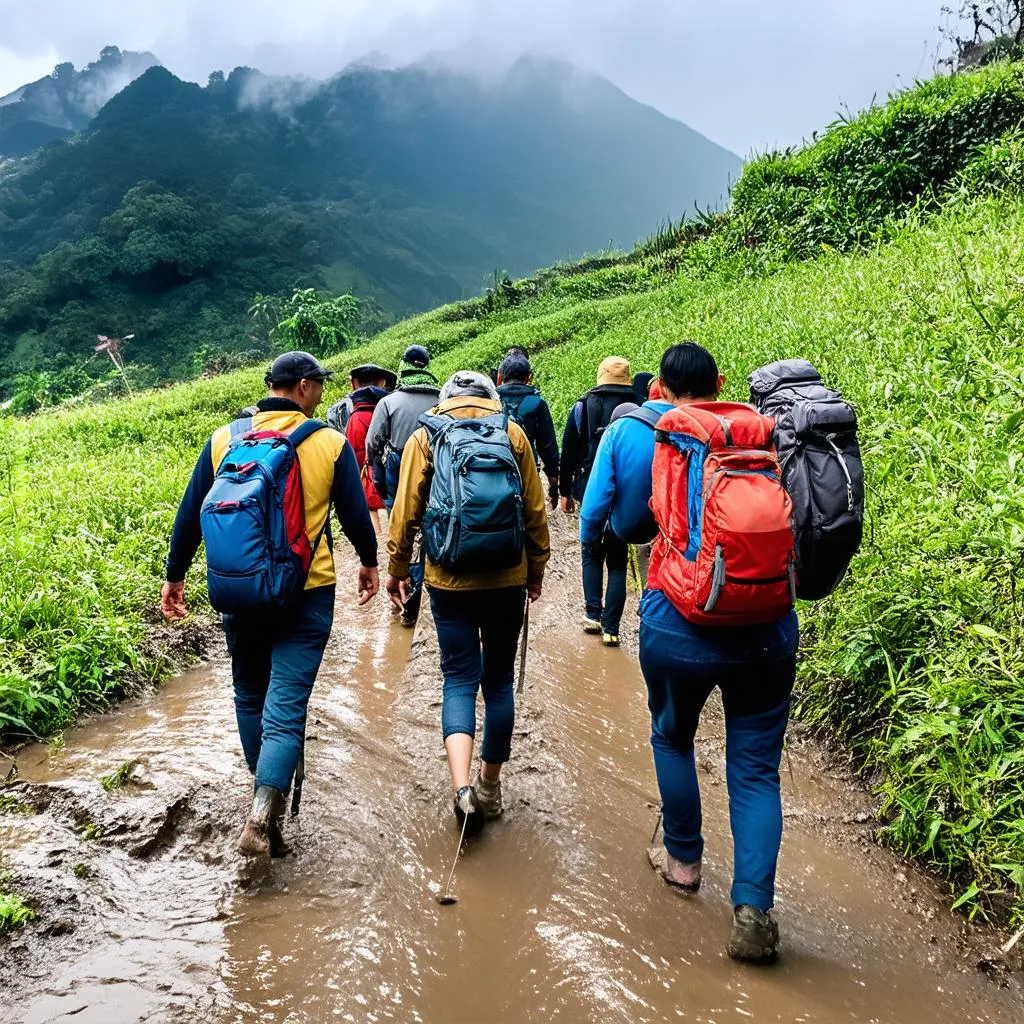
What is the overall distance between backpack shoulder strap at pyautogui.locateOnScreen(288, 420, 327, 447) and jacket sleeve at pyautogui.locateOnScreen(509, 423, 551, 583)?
32.9 inches

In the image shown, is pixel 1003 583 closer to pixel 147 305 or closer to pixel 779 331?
pixel 779 331

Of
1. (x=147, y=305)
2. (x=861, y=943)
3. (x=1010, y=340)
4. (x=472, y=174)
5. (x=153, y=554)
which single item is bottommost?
(x=861, y=943)

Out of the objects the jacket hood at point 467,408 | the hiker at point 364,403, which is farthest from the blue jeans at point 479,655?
the hiker at point 364,403

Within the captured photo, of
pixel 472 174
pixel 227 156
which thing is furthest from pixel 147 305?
pixel 472 174

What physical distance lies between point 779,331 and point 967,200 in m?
4.09

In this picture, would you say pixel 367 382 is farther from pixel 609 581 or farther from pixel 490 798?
pixel 490 798

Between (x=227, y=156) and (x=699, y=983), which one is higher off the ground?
(x=227, y=156)

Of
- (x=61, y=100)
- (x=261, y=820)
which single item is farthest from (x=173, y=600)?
(x=61, y=100)

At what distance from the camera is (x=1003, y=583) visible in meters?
3.10

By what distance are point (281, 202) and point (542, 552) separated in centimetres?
9345

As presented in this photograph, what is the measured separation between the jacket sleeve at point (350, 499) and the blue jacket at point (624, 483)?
101 centimetres

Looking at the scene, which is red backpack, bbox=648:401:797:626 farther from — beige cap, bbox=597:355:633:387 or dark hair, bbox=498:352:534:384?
dark hair, bbox=498:352:534:384

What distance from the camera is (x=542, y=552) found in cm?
320

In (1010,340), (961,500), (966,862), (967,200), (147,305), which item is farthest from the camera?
(147,305)
